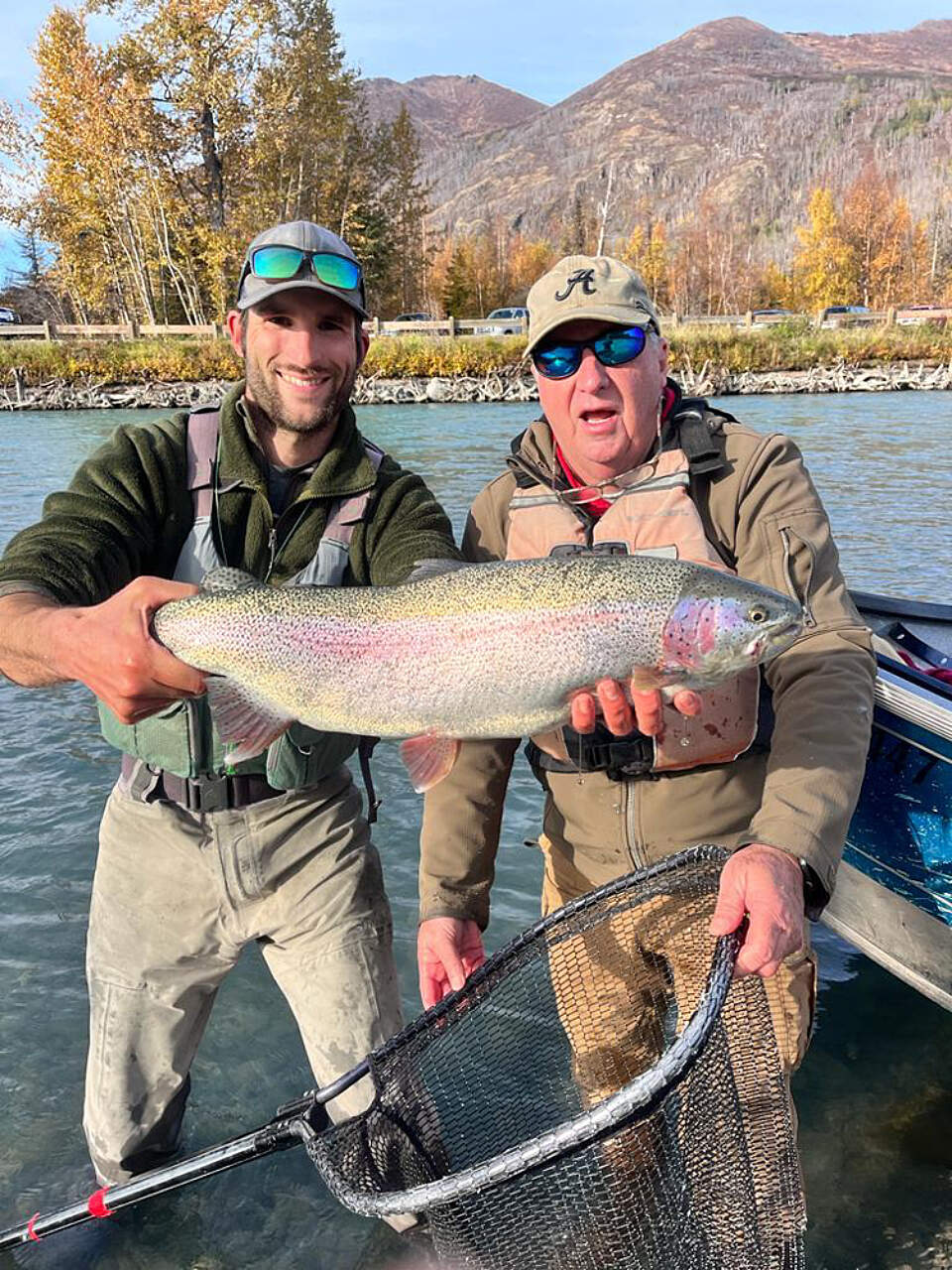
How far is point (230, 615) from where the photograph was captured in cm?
268

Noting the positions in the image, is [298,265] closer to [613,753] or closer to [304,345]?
[304,345]

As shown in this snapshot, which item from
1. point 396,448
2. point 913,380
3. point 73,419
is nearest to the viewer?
point 396,448

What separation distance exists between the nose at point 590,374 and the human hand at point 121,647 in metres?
1.33

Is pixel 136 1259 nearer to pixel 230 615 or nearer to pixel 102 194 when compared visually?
pixel 230 615

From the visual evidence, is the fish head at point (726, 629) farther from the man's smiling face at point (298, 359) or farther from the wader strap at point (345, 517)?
the man's smiling face at point (298, 359)

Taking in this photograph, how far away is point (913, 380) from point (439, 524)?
→ 46.0 meters

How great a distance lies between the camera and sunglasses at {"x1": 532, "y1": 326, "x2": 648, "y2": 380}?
2984mm

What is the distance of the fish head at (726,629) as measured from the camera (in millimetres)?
2535

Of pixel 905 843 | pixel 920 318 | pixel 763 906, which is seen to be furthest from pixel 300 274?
pixel 920 318

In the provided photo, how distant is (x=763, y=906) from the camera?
2.16 meters

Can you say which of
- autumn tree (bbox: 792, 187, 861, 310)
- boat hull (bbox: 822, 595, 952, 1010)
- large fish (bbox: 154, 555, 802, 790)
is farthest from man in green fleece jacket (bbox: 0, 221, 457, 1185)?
autumn tree (bbox: 792, 187, 861, 310)

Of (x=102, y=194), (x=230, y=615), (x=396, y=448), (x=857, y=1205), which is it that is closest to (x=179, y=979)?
(x=230, y=615)

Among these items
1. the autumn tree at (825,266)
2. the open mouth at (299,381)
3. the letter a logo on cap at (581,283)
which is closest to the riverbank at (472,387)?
the letter a logo on cap at (581,283)

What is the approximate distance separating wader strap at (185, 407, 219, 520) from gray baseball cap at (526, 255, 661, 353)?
104cm
